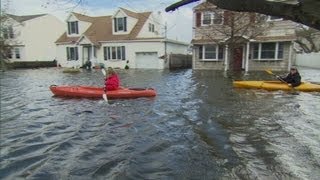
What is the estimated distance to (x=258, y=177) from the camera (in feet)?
19.9

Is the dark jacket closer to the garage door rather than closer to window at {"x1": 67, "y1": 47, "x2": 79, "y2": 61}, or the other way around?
the garage door

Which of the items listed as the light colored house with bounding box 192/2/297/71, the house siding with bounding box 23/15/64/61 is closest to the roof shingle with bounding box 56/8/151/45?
the house siding with bounding box 23/15/64/61

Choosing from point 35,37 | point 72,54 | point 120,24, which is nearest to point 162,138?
point 120,24

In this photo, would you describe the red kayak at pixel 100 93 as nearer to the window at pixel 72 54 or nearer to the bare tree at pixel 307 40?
the window at pixel 72 54

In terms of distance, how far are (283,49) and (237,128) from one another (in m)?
21.3

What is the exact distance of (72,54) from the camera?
39.9 metres

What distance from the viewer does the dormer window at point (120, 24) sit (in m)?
38.1

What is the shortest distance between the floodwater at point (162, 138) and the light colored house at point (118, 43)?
2238 centimetres

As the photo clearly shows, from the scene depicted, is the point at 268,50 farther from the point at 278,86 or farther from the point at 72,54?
the point at 72,54

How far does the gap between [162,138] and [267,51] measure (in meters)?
23.0

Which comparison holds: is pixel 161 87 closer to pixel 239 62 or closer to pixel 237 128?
pixel 237 128

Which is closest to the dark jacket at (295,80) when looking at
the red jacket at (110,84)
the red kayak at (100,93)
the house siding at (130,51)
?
the red kayak at (100,93)

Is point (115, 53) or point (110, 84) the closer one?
point (110, 84)

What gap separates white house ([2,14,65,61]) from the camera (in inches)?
1735
